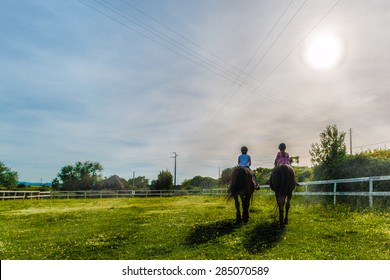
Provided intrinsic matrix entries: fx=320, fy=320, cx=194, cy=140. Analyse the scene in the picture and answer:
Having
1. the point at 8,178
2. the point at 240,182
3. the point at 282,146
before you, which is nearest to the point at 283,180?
the point at 282,146

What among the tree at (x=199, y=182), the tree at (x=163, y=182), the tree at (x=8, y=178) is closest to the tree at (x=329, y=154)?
the tree at (x=163, y=182)

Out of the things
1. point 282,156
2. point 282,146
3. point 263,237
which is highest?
point 282,146

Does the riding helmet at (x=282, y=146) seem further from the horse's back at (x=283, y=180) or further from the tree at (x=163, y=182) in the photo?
the tree at (x=163, y=182)

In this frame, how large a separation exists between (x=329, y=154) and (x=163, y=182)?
5926cm

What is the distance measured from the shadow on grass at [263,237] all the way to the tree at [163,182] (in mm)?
67135

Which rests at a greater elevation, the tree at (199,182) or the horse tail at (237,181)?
the horse tail at (237,181)

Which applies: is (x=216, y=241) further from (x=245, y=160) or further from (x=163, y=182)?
(x=163, y=182)

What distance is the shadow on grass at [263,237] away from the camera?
7.69 meters

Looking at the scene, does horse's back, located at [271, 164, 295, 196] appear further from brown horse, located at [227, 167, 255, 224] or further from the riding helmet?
brown horse, located at [227, 167, 255, 224]

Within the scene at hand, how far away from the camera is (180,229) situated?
10758mm

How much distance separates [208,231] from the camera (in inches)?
395

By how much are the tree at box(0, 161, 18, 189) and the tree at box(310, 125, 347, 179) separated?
390ft

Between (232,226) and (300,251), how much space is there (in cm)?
352
